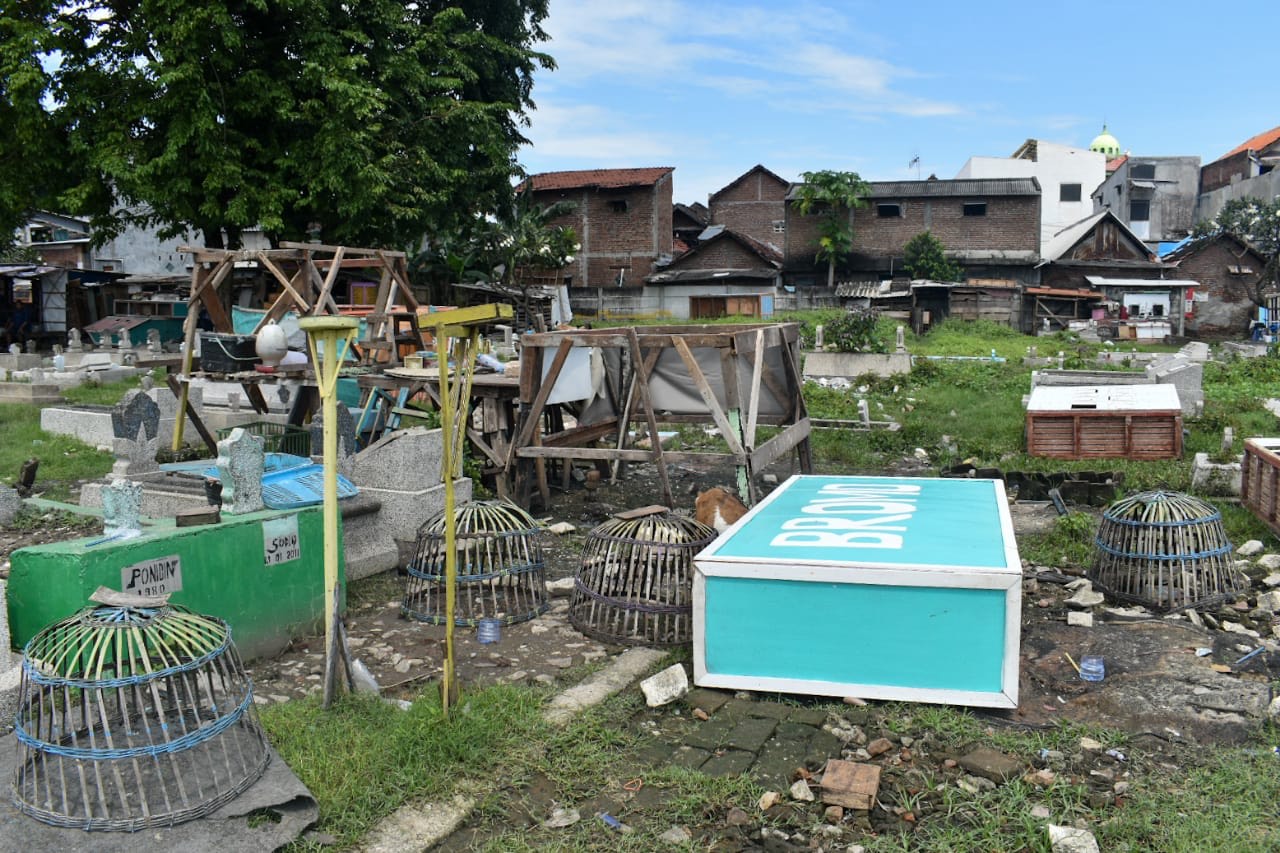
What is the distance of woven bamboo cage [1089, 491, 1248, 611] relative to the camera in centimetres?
711

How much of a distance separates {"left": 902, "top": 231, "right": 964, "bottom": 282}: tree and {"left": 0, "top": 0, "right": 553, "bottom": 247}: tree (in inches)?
920

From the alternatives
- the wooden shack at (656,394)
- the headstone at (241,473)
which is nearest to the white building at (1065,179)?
the wooden shack at (656,394)

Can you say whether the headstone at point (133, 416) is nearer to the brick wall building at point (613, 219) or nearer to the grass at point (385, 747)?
the grass at point (385, 747)

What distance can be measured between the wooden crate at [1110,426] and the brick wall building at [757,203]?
1448 inches

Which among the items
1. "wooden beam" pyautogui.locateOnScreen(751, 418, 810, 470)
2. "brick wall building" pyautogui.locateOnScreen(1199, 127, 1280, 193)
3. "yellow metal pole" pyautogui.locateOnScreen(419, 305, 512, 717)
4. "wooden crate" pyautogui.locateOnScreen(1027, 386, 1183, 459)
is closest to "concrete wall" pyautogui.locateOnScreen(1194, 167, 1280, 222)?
"brick wall building" pyautogui.locateOnScreen(1199, 127, 1280, 193)

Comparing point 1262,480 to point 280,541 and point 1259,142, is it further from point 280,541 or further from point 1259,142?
point 1259,142

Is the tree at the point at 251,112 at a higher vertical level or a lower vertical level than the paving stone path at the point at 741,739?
higher

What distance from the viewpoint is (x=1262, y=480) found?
30.0 feet

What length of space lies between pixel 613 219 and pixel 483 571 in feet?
127

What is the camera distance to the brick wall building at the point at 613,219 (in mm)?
44062

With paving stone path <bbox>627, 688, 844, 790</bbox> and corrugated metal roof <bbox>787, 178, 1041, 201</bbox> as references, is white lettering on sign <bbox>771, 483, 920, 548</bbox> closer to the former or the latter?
paving stone path <bbox>627, 688, 844, 790</bbox>

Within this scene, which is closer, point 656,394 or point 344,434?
point 344,434

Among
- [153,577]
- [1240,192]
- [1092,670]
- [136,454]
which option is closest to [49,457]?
[136,454]

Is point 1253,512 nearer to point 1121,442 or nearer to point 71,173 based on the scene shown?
point 1121,442
